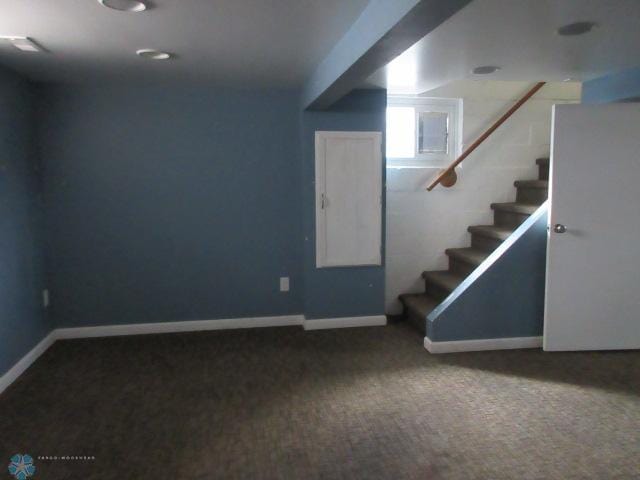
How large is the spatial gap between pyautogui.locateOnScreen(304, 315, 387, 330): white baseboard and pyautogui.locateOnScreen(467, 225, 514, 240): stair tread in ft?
3.63

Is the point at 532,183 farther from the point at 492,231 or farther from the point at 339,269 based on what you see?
the point at 339,269

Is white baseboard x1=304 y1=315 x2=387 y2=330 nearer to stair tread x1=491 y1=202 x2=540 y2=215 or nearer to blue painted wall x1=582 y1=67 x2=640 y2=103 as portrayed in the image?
stair tread x1=491 y1=202 x2=540 y2=215

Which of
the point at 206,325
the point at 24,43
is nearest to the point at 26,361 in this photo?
the point at 206,325

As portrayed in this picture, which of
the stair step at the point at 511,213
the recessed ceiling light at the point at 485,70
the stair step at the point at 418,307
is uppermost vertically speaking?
the recessed ceiling light at the point at 485,70

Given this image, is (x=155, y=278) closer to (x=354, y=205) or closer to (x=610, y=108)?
(x=354, y=205)

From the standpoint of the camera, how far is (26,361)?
3270 millimetres

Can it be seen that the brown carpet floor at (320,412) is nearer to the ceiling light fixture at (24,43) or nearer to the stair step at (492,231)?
the stair step at (492,231)

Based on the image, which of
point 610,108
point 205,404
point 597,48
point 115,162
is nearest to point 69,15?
point 115,162

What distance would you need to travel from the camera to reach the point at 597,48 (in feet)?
8.95

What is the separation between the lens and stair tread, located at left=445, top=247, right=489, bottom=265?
401 centimetres

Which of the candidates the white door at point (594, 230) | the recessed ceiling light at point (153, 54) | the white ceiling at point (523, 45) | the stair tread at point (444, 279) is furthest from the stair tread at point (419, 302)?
the recessed ceiling light at point (153, 54)

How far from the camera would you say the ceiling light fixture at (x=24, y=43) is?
97.8 inches

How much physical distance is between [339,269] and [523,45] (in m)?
2.11

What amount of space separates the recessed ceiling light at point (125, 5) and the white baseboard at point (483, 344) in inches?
106
